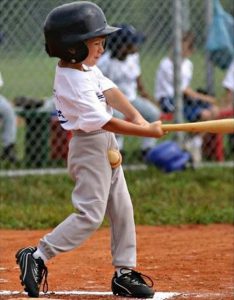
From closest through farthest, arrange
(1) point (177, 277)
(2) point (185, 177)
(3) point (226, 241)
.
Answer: (1) point (177, 277) → (3) point (226, 241) → (2) point (185, 177)

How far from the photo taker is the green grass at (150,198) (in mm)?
8273

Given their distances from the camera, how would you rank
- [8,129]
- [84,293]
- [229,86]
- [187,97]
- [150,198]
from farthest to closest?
[229,86] → [187,97] → [8,129] → [150,198] → [84,293]

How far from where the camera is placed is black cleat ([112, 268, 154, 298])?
17.0ft

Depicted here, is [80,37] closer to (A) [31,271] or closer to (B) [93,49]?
(B) [93,49]

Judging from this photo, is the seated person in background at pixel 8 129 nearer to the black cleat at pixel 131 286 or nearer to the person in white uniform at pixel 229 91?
the person in white uniform at pixel 229 91

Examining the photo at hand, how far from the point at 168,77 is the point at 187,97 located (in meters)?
0.31

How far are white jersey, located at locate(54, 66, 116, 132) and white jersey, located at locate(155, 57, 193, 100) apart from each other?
611 cm

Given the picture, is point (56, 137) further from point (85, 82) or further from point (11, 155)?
point (85, 82)

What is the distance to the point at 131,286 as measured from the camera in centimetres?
524

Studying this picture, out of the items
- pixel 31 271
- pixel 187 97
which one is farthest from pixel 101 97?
pixel 187 97

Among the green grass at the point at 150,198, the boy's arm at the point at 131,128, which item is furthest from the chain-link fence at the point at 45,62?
the boy's arm at the point at 131,128

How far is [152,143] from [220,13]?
1.81 meters

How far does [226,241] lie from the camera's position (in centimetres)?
741

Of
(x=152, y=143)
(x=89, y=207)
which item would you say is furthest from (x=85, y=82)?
(x=152, y=143)
